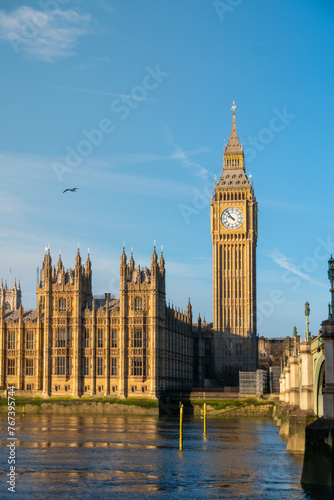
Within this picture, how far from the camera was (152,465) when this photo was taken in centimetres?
6069

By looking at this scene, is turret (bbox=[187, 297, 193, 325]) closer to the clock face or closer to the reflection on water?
the clock face

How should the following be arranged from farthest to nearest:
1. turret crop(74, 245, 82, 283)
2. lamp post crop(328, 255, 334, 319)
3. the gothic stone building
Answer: turret crop(74, 245, 82, 283) → the gothic stone building → lamp post crop(328, 255, 334, 319)

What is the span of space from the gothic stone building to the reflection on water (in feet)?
166

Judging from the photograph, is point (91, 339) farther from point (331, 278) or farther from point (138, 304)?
point (331, 278)

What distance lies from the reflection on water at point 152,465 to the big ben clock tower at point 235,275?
9069 centimetres

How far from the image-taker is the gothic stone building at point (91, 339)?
146 metres

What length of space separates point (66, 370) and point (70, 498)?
105 metres

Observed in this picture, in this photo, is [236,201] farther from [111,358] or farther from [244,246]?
[111,358]

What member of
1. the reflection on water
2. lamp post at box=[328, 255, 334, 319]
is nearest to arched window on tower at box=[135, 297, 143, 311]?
the reflection on water

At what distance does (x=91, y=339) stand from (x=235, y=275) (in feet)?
165

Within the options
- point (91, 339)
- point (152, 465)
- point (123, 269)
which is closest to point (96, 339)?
point (91, 339)

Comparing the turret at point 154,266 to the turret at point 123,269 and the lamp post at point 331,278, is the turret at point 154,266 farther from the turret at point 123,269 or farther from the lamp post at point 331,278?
the lamp post at point 331,278

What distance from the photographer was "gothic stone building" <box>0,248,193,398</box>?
14562cm

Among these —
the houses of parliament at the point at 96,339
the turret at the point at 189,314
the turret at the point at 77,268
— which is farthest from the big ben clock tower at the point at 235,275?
the turret at the point at 77,268
